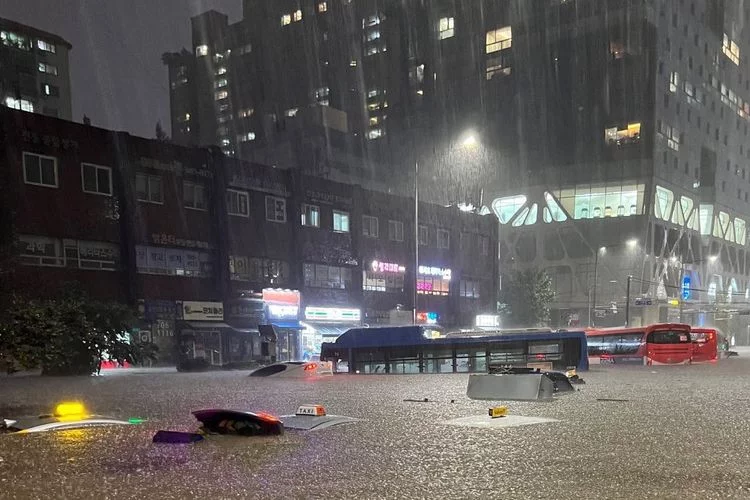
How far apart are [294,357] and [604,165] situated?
56.2 metres

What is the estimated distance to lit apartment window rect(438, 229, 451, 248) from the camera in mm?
51175

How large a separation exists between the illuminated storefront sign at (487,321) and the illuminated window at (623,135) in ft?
116

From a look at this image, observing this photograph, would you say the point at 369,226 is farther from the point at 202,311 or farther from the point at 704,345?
the point at 704,345

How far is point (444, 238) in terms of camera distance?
51.9m

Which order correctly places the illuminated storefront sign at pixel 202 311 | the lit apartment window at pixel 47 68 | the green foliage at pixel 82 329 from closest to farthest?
1. the green foliage at pixel 82 329
2. the illuminated storefront sign at pixel 202 311
3. the lit apartment window at pixel 47 68

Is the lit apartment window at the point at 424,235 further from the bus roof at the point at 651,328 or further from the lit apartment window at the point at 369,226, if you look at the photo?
the bus roof at the point at 651,328

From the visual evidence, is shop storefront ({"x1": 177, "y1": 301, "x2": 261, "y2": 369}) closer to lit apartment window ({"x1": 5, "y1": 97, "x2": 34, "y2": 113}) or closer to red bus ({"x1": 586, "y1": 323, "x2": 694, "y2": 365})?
red bus ({"x1": 586, "y1": 323, "x2": 694, "y2": 365})

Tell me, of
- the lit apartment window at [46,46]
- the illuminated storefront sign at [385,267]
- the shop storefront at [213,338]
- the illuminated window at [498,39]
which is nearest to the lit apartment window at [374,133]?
the illuminated window at [498,39]

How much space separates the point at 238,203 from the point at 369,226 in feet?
38.1

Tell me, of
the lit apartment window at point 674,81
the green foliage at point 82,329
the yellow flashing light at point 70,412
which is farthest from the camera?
the lit apartment window at point 674,81

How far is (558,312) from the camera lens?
80.3m

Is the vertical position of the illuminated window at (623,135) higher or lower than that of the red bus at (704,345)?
higher

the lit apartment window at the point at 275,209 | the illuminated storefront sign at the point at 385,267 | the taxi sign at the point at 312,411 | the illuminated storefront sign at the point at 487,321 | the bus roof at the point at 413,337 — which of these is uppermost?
the lit apartment window at the point at 275,209

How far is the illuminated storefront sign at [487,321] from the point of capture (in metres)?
54.1
